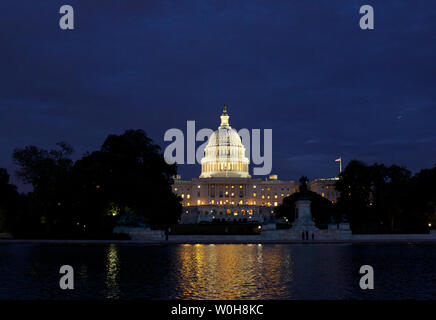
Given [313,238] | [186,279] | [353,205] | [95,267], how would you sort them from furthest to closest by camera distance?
[353,205] < [313,238] < [95,267] < [186,279]

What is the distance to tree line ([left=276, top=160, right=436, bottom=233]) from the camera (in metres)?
71.7

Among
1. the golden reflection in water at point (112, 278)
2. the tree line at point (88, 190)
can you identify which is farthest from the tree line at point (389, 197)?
the golden reflection in water at point (112, 278)

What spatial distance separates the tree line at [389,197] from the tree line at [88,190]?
19556 millimetres

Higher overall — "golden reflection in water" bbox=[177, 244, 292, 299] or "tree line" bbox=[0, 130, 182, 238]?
"tree line" bbox=[0, 130, 182, 238]

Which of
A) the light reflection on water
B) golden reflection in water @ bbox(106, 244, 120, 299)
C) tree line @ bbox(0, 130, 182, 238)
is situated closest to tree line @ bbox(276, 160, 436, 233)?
tree line @ bbox(0, 130, 182, 238)

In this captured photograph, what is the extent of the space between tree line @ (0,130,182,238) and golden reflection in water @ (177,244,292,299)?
31617 millimetres

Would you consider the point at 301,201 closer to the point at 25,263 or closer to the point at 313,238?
the point at 313,238

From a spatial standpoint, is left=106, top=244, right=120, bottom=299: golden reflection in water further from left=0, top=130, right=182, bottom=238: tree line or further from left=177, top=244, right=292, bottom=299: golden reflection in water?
left=0, top=130, right=182, bottom=238: tree line

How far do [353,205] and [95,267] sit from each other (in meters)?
57.5

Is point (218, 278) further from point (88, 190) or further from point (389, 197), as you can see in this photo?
point (389, 197)

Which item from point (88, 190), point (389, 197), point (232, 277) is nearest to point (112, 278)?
point (232, 277)

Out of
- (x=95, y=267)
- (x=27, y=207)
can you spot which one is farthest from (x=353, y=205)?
(x=95, y=267)

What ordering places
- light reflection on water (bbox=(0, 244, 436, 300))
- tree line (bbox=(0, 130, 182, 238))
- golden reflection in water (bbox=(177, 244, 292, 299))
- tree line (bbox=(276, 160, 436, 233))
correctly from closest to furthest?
A: light reflection on water (bbox=(0, 244, 436, 300)) → golden reflection in water (bbox=(177, 244, 292, 299)) → tree line (bbox=(0, 130, 182, 238)) → tree line (bbox=(276, 160, 436, 233))
